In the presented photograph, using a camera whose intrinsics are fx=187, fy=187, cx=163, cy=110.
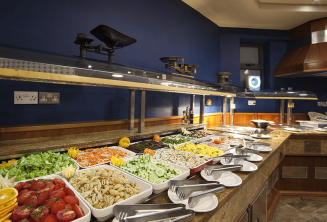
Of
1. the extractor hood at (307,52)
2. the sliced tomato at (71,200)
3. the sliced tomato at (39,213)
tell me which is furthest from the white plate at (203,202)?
the extractor hood at (307,52)

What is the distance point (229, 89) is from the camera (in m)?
3.49

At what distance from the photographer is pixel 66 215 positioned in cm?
78

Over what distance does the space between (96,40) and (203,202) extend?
7.80 feet

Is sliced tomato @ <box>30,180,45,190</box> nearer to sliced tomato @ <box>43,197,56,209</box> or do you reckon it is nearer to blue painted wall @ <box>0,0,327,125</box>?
sliced tomato @ <box>43,197,56,209</box>

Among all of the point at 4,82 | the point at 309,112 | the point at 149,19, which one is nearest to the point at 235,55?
A: the point at 309,112

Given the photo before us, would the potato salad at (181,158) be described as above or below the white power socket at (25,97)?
below

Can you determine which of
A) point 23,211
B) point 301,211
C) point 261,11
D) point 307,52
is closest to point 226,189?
point 23,211

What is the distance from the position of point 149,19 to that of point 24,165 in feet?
9.69

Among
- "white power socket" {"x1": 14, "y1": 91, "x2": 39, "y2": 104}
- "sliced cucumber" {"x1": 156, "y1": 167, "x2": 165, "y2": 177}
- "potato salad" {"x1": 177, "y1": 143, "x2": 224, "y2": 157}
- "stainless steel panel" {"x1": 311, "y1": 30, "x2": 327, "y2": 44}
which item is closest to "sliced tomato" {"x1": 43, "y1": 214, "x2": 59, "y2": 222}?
"sliced cucumber" {"x1": 156, "y1": 167, "x2": 165, "y2": 177}

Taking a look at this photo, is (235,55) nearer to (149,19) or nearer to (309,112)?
(309,112)

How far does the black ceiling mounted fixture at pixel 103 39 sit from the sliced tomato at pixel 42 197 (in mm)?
1135

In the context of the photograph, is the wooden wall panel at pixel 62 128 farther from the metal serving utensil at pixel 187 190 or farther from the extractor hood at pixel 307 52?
the extractor hood at pixel 307 52

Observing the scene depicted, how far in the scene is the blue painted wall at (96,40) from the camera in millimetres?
1861

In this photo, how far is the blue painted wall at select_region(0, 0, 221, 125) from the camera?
1861 mm
